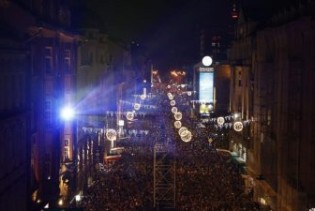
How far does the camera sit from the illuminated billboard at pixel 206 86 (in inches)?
4072

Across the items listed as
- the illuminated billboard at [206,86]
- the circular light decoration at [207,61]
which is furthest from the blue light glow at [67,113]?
the illuminated billboard at [206,86]

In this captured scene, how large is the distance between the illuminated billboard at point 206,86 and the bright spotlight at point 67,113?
63.0 m

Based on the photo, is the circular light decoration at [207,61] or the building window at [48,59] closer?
the building window at [48,59]

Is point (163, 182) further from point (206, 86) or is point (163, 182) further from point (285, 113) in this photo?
point (206, 86)

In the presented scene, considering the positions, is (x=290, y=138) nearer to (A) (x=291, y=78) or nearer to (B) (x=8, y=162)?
(A) (x=291, y=78)

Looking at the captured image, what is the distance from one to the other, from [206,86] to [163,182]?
7029 cm

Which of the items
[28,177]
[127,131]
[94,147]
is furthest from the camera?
[127,131]

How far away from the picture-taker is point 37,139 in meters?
32.9

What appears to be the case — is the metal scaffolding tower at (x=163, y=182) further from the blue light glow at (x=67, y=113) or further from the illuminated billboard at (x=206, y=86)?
the illuminated billboard at (x=206, y=86)

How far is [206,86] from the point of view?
342 ft

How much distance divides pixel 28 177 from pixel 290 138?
53.5 ft

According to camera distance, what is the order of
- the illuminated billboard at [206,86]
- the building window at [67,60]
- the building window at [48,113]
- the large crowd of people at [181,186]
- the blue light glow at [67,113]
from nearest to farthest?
the large crowd of people at [181,186]
the building window at [48,113]
the blue light glow at [67,113]
the building window at [67,60]
the illuminated billboard at [206,86]

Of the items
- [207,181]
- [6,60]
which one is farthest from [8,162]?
[207,181]

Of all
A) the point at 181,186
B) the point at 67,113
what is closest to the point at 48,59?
the point at 67,113
